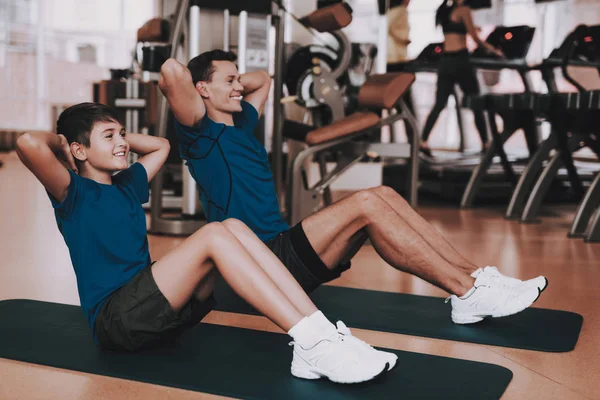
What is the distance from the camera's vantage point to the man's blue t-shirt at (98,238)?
175 centimetres

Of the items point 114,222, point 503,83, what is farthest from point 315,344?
point 503,83

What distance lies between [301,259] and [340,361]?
0.61 m

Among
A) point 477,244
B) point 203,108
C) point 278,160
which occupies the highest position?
point 203,108

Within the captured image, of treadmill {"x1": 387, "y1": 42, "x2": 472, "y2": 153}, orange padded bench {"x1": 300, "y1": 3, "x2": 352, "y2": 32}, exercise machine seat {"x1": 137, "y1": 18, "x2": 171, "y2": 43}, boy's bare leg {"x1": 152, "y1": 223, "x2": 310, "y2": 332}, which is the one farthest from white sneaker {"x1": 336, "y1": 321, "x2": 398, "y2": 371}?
treadmill {"x1": 387, "y1": 42, "x2": 472, "y2": 153}

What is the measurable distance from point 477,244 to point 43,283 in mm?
2263

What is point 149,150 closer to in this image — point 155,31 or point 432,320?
point 432,320

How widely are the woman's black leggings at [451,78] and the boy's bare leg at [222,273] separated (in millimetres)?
4932

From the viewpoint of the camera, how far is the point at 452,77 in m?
6.43

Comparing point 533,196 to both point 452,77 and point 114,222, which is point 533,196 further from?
point 114,222

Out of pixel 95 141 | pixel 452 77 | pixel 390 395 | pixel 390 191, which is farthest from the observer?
pixel 452 77

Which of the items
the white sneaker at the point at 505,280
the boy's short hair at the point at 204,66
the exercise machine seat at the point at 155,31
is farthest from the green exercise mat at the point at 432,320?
the exercise machine seat at the point at 155,31

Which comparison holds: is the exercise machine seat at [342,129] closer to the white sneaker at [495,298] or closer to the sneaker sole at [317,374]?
the white sneaker at [495,298]

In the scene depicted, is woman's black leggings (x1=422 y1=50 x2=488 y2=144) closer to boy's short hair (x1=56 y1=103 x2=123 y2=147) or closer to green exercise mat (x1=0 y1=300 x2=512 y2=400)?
green exercise mat (x1=0 y1=300 x2=512 y2=400)

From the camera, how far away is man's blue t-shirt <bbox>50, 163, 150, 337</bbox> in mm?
1746
